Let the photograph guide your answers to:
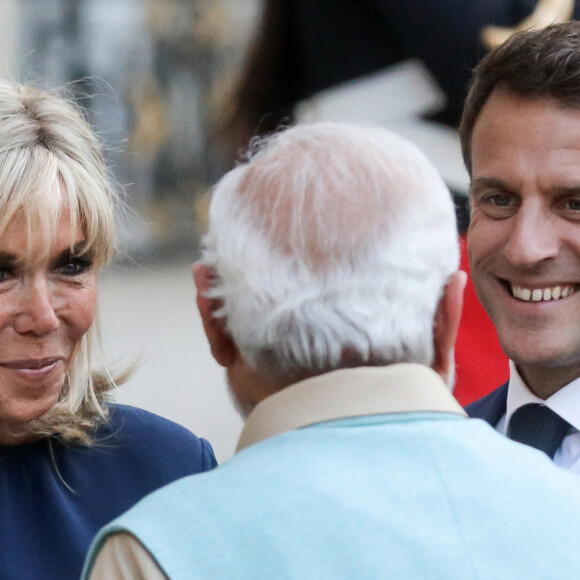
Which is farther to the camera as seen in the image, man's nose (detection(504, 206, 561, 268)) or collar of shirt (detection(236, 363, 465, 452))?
man's nose (detection(504, 206, 561, 268))

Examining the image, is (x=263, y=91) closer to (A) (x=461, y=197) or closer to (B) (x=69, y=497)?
(A) (x=461, y=197)

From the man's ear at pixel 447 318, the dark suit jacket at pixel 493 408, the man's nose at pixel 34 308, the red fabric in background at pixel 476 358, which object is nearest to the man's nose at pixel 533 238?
the dark suit jacket at pixel 493 408

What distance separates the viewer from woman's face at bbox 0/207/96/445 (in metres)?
2.01

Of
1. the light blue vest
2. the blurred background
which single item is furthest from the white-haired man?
the blurred background

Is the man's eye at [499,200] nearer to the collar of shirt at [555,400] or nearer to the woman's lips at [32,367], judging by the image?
the collar of shirt at [555,400]

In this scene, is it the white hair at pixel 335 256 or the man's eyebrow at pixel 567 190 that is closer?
the white hair at pixel 335 256

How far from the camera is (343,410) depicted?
1.25 meters

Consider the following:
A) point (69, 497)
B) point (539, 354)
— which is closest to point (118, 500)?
point (69, 497)

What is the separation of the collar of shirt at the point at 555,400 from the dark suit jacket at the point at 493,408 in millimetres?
49

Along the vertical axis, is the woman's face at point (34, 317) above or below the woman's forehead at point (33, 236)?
below

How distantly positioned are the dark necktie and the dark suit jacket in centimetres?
10

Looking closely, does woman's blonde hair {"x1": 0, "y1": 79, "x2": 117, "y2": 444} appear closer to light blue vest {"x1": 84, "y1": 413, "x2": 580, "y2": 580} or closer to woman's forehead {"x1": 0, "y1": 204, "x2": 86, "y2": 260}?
woman's forehead {"x1": 0, "y1": 204, "x2": 86, "y2": 260}

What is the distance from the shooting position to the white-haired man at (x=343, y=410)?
3.80 ft

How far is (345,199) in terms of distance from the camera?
128 centimetres
